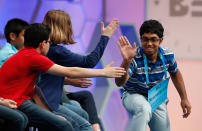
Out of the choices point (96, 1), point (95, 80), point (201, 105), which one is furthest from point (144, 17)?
point (201, 105)

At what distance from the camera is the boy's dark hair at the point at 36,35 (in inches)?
97.3

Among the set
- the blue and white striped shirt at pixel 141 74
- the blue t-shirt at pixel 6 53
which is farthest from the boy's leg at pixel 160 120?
the blue t-shirt at pixel 6 53

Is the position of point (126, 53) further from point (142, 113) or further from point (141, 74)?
point (142, 113)

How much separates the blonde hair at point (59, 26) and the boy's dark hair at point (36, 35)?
188 millimetres

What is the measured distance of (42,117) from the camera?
8.02 feet

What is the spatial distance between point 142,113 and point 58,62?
0.73 meters

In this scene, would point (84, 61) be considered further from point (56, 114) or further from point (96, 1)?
point (96, 1)

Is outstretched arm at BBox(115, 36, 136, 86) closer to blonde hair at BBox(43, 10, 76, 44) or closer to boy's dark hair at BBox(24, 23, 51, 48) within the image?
blonde hair at BBox(43, 10, 76, 44)

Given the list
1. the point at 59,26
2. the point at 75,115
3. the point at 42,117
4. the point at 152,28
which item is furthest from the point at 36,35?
the point at 152,28

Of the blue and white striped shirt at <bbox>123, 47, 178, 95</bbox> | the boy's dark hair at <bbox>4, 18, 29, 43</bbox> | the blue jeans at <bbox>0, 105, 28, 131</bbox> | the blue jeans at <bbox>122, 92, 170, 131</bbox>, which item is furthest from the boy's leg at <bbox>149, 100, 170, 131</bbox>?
the boy's dark hair at <bbox>4, 18, 29, 43</bbox>

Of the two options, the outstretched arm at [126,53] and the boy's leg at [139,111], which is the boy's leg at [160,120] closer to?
the boy's leg at [139,111]

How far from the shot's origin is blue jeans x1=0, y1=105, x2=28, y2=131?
236 cm

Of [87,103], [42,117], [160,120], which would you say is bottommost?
[160,120]

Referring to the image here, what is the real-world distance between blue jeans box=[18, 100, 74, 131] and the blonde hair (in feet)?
1.72
